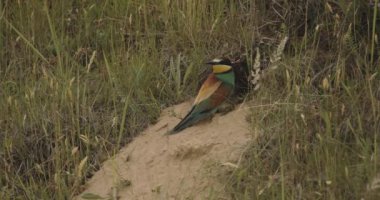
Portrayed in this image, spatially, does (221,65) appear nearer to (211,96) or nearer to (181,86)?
(211,96)

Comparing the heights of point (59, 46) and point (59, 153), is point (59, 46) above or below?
above

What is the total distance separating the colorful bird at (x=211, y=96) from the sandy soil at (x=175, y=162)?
0.04 m

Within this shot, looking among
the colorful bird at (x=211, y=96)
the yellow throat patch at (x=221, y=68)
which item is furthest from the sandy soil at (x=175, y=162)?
the yellow throat patch at (x=221, y=68)

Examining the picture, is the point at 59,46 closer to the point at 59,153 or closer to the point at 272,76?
the point at 59,153

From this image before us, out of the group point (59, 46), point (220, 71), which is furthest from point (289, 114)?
point (59, 46)

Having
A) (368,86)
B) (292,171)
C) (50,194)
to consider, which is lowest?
(50,194)

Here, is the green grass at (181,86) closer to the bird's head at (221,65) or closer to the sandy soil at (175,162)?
the sandy soil at (175,162)

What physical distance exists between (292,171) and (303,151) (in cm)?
11

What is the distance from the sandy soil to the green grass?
0.25 ft

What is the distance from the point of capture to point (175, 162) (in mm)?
3330

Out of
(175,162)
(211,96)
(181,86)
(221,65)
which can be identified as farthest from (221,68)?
(175,162)

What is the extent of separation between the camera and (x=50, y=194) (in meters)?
3.41

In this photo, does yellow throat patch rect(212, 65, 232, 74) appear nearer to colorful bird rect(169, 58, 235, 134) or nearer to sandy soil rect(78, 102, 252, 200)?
colorful bird rect(169, 58, 235, 134)

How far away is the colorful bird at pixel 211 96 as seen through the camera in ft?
11.3
